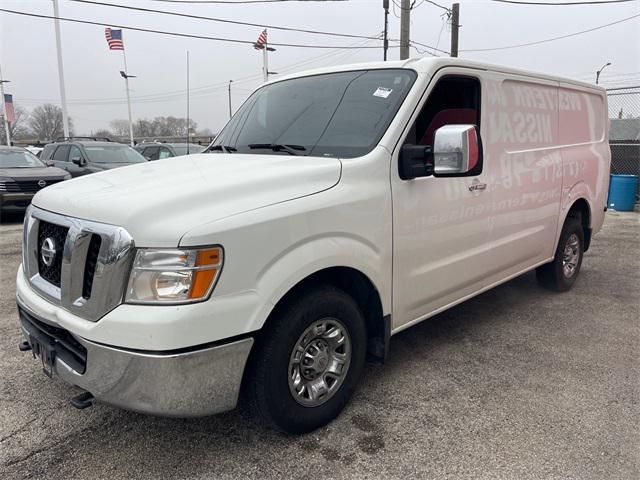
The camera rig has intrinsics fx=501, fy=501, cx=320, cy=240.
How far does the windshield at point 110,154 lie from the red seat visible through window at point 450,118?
9969mm

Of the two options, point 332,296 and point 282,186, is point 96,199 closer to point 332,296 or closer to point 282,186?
point 282,186

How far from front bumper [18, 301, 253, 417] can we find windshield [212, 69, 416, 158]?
139 cm

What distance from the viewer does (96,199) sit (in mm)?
2395

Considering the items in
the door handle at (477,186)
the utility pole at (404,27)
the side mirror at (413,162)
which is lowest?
the door handle at (477,186)

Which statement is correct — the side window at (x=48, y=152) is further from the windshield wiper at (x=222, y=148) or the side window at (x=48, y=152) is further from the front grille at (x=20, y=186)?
the windshield wiper at (x=222, y=148)

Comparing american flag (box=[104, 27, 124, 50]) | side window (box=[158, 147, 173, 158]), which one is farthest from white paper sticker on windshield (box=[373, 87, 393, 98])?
american flag (box=[104, 27, 124, 50])

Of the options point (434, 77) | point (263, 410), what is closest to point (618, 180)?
point (434, 77)

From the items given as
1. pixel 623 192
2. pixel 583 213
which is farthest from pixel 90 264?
pixel 623 192

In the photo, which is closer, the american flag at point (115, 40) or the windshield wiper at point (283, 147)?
the windshield wiper at point (283, 147)

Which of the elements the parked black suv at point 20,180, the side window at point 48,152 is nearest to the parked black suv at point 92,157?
the side window at point 48,152

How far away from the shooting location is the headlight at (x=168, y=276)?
2.11 metres

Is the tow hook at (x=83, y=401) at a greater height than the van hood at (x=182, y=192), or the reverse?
the van hood at (x=182, y=192)

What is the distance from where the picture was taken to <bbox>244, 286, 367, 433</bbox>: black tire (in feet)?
7.90

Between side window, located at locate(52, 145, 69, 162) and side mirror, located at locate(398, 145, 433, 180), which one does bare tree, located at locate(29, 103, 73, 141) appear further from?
side mirror, located at locate(398, 145, 433, 180)
